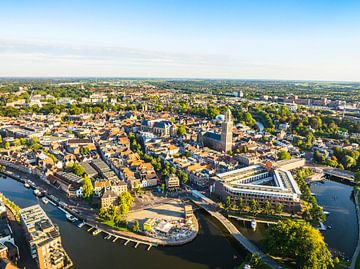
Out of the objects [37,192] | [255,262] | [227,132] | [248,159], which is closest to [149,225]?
[255,262]

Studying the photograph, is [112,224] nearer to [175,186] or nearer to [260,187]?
[175,186]

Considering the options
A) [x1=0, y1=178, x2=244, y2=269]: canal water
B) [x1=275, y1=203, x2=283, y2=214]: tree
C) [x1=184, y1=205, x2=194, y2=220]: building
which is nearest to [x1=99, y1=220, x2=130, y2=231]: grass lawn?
[x1=0, y1=178, x2=244, y2=269]: canal water

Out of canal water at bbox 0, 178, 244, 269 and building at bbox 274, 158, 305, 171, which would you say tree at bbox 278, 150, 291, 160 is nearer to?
building at bbox 274, 158, 305, 171

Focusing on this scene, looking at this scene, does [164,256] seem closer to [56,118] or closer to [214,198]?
[214,198]

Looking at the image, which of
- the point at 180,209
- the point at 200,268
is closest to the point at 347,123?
the point at 180,209

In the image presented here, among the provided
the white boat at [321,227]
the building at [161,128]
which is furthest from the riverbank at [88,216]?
the building at [161,128]

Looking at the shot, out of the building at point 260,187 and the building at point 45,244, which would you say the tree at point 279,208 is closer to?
the building at point 260,187
